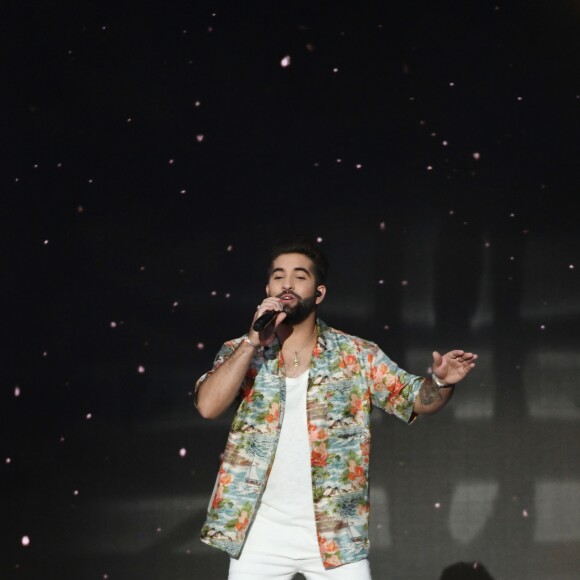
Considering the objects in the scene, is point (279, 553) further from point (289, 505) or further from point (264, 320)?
point (264, 320)

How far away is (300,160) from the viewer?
12.6ft

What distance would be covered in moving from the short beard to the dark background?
1.16 meters

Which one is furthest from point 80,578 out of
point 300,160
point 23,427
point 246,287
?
point 300,160

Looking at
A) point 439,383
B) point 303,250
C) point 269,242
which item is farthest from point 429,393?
point 269,242

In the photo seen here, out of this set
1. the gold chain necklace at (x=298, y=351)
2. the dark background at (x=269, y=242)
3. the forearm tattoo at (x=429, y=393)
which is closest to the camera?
the forearm tattoo at (x=429, y=393)

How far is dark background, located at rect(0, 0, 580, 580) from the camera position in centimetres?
374

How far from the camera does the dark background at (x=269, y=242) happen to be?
3744mm

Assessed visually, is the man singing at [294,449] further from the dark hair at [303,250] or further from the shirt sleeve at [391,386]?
the dark hair at [303,250]

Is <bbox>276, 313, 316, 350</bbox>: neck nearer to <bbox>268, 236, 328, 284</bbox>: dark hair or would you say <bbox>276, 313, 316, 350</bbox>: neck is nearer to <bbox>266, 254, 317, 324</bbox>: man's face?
<bbox>266, 254, 317, 324</bbox>: man's face

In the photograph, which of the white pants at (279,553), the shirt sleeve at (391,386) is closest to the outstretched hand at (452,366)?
the shirt sleeve at (391,386)

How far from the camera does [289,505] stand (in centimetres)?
245

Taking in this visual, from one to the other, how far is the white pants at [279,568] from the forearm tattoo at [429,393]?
1.50 ft

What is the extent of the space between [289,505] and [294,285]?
1.95 ft

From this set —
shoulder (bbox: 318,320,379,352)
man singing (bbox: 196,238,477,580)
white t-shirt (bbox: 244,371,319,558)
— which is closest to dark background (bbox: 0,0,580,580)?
shoulder (bbox: 318,320,379,352)
